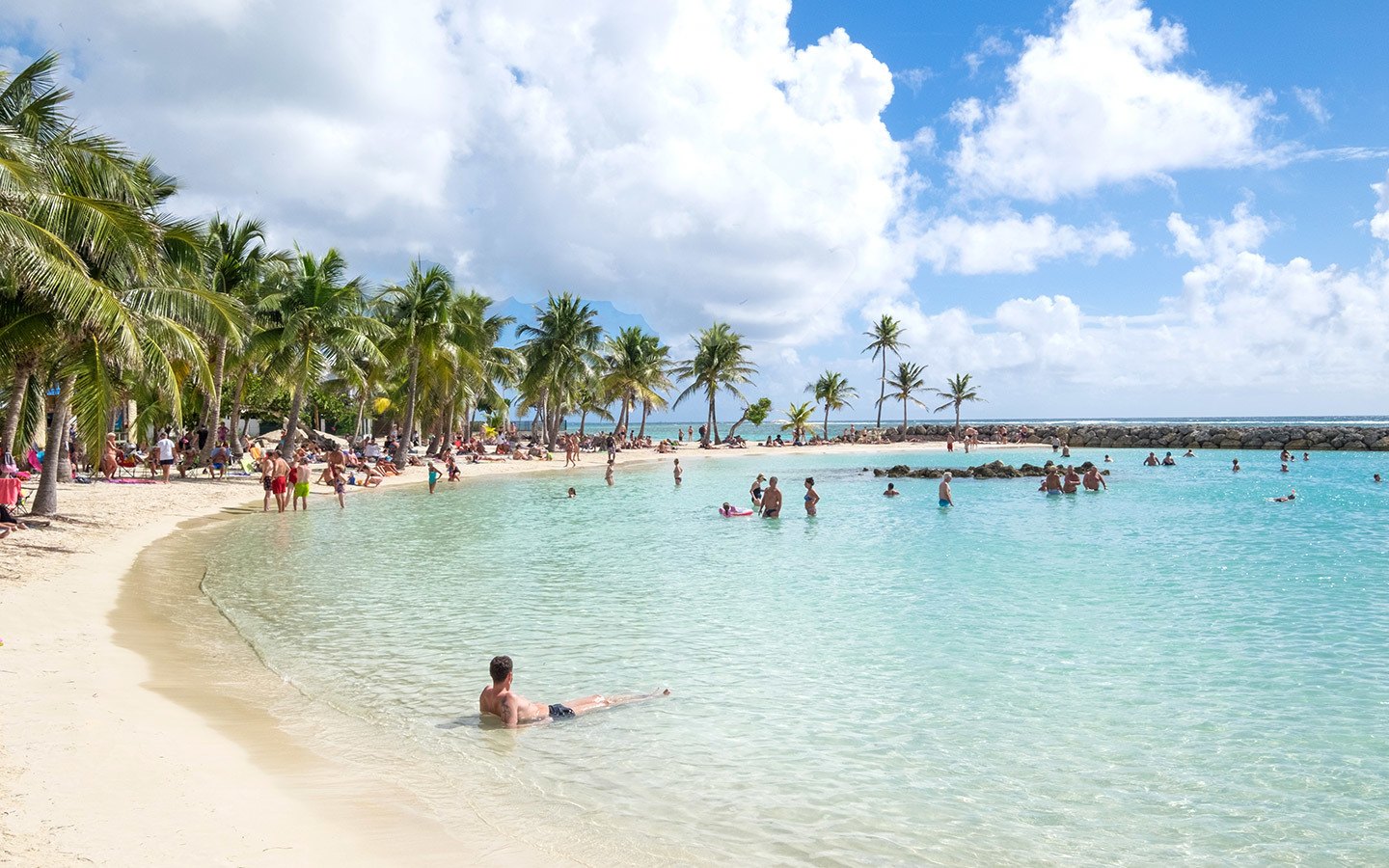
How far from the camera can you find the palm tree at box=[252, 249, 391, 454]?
98.6 ft

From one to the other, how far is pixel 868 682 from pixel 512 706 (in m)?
3.72

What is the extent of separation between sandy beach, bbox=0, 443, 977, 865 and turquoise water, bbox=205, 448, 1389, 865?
52 centimetres

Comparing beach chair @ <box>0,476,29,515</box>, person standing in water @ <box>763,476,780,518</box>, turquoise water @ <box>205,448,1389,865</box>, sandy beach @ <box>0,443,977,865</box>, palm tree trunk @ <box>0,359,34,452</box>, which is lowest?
turquoise water @ <box>205,448,1389,865</box>

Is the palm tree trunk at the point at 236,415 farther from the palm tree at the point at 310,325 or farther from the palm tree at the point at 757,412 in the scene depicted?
the palm tree at the point at 757,412

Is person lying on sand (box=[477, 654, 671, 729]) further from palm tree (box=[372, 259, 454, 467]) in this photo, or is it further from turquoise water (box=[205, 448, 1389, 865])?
palm tree (box=[372, 259, 454, 467])

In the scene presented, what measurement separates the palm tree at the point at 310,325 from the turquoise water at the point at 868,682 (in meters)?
11.5

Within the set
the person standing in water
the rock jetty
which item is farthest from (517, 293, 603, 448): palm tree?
the person standing in water

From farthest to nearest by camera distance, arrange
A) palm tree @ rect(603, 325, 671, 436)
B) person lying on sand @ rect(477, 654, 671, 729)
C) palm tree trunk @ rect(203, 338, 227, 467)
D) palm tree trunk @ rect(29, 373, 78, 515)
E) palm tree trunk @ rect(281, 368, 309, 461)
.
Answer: palm tree @ rect(603, 325, 671, 436), palm tree trunk @ rect(281, 368, 309, 461), palm tree trunk @ rect(203, 338, 227, 467), palm tree trunk @ rect(29, 373, 78, 515), person lying on sand @ rect(477, 654, 671, 729)

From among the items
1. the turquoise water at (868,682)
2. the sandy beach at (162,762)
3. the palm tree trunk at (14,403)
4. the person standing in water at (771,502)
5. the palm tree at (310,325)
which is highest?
the palm tree at (310,325)

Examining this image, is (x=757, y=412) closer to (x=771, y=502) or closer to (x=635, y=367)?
(x=635, y=367)

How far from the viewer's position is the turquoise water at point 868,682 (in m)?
5.74

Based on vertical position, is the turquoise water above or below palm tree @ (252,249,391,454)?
below

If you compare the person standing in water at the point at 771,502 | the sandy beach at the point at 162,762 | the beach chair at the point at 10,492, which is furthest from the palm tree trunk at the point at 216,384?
the sandy beach at the point at 162,762

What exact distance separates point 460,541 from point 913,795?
14827 millimetres
